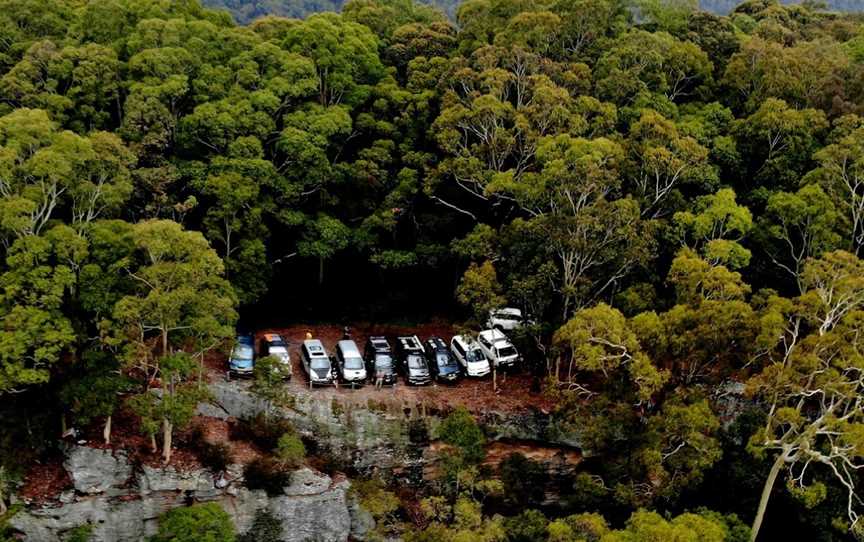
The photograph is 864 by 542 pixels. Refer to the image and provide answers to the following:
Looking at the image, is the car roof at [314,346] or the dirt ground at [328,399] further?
the car roof at [314,346]

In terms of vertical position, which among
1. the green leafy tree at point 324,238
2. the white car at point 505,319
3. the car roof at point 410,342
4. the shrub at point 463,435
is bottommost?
the shrub at point 463,435

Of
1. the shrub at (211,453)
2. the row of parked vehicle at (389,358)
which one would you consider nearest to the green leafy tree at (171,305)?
the shrub at (211,453)

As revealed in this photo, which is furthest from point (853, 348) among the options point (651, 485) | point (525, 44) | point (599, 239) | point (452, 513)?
point (525, 44)

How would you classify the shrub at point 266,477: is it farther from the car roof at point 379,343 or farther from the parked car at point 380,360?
the car roof at point 379,343

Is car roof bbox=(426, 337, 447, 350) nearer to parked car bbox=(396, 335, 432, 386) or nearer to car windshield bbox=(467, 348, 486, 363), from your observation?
parked car bbox=(396, 335, 432, 386)

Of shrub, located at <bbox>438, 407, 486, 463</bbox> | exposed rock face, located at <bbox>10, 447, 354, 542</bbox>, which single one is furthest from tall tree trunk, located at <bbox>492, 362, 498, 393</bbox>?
exposed rock face, located at <bbox>10, 447, 354, 542</bbox>
